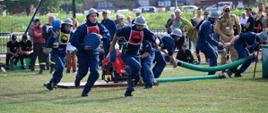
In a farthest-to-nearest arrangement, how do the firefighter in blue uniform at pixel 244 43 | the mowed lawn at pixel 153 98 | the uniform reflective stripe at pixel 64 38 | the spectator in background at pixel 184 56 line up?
the spectator in background at pixel 184 56 < the firefighter in blue uniform at pixel 244 43 < the uniform reflective stripe at pixel 64 38 < the mowed lawn at pixel 153 98

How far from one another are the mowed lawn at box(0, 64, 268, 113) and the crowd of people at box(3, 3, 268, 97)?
475 mm

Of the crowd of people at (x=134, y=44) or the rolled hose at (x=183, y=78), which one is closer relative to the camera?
the crowd of people at (x=134, y=44)

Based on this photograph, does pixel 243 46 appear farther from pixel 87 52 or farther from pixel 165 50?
pixel 87 52

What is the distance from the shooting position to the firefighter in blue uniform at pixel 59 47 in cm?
1769

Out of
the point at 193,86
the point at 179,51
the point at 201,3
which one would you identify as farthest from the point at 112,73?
the point at 201,3

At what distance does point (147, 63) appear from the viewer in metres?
17.2

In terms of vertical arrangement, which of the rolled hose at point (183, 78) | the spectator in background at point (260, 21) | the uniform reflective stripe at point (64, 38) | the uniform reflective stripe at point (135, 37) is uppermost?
the uniform reflective stripe at point (135, 37)

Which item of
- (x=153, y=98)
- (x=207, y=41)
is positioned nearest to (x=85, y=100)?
(x=153, y=98)

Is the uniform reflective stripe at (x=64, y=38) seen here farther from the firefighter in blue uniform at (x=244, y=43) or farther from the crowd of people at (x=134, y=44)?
the firefighter in blue uniform at (x=244, y=43)

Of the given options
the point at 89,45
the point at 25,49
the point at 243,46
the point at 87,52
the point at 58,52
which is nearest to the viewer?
the point at 89,45

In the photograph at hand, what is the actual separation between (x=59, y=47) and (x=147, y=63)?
2.36m

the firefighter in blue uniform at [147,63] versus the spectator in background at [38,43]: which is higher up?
the firefighter in blue uniform at [147,63]

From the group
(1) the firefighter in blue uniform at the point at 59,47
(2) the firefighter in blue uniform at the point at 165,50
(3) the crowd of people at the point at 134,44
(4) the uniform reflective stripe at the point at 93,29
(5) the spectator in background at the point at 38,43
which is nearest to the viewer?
(3) the crowd of people at the point at 134,44

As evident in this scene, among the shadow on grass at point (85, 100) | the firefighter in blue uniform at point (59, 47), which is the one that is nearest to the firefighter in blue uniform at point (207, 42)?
the firefighter in blue uniform at point (59, 47)
